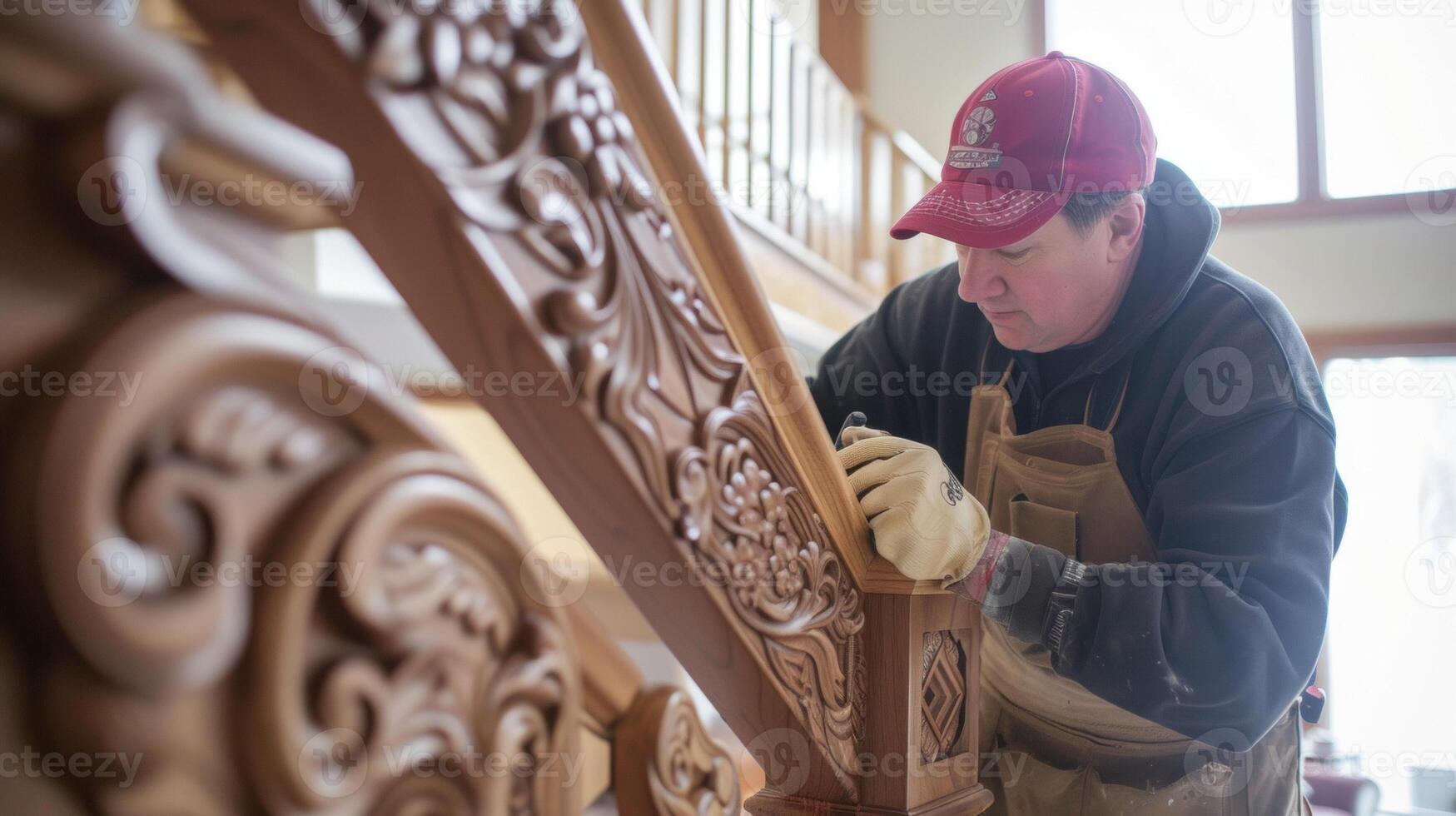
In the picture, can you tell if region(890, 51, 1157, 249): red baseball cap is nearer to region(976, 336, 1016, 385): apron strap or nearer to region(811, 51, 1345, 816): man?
region(811, 51, 1345, 816): man

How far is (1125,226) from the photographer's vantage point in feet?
4.73

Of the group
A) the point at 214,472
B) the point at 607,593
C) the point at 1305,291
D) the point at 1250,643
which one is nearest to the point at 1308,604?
the point at 1250,643

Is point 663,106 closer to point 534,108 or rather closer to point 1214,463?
point 534,108

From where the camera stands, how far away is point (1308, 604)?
1177 millimetres

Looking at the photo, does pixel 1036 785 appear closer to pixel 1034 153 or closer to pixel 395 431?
pixel 1034 153

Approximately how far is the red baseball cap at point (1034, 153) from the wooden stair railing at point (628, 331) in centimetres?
57

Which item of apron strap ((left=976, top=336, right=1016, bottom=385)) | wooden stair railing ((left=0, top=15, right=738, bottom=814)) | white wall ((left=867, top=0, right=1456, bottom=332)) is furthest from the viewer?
white wall ((left=867, top=0, right=1456, bottom=332))

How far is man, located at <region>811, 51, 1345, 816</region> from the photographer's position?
3.67 ft

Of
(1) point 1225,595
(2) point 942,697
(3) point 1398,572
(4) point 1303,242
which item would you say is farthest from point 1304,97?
(2) point 942,697

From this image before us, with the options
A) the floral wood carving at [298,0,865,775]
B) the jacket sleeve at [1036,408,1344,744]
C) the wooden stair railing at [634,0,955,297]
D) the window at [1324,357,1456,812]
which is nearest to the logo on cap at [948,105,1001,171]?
the jacket sleeve at [1036,408,1344,744]

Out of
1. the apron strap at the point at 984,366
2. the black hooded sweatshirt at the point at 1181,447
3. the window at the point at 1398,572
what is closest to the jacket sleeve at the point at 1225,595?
the black hooded sweatshirt at the point at 1181,447

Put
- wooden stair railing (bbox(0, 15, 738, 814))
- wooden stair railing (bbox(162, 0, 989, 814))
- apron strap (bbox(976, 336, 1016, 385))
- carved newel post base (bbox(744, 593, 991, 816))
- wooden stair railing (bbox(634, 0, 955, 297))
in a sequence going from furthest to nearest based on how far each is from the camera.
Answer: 1. wooden stair railing (bbox(634, 0, 955, 297))
2. apron strap (bbox(976, 336, 1016, 385))
3. carved newel post base (bbox(744, 593, 991, 816))
4. wooden stair railing (bbox(162, 0, 989, 814))
5. wooden stair railing (bbox(0, 15, 738, 814))

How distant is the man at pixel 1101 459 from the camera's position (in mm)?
1117

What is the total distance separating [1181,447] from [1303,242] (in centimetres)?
590
